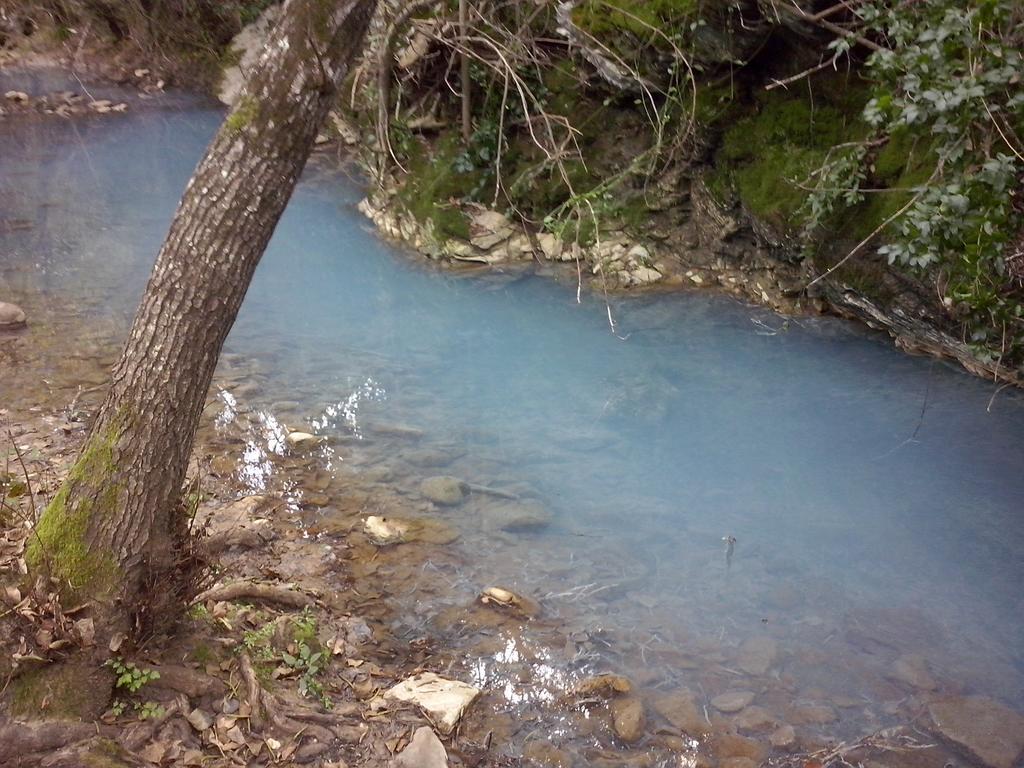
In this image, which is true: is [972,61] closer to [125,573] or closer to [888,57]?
[888,57]

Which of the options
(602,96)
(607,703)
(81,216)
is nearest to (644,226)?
(602,96)

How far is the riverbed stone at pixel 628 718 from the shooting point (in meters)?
3.22

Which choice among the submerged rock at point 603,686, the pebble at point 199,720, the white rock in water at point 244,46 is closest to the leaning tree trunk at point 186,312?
the pebble at point 199,720

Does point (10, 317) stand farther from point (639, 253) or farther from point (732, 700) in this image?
point (732, 700)

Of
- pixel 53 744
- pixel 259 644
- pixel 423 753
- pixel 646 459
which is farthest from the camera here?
pixel 646 459

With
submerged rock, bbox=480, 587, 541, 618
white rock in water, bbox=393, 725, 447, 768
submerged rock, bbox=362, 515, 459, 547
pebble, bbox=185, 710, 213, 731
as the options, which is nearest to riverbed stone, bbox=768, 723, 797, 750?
submerged rock, bbox=480, 587, 541, 618

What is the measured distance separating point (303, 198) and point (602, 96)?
3.94 m

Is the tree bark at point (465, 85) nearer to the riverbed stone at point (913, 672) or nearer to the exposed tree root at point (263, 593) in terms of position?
the exposed tree root at point (263, 593)

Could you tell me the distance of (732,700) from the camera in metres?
3.46

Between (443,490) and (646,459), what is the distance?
54.0 inches

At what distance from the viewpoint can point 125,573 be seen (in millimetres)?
2707

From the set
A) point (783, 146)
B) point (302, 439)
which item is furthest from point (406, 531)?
point (783, 146)

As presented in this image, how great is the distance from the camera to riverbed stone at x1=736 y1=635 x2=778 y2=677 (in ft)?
12.0

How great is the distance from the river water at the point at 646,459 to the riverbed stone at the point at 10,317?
154 mm
